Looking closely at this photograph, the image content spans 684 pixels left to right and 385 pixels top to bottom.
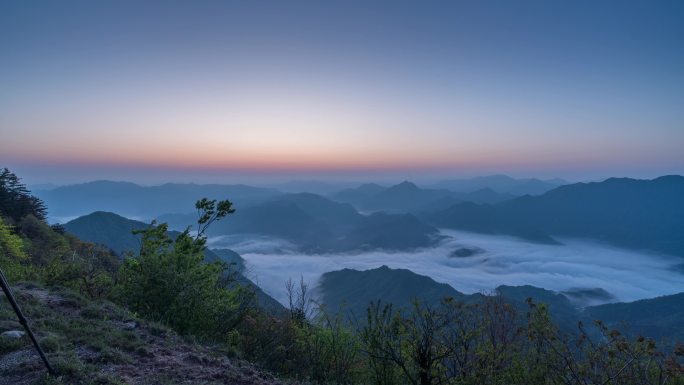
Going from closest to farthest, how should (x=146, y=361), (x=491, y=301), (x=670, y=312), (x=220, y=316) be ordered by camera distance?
(x=146, y=361)
(x=491, y=301)
(x=220, y=316)
(x=670, y=312)

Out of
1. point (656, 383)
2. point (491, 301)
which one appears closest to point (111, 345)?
point (491, 301)

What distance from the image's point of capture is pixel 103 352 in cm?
826

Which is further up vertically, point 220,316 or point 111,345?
point 111,345

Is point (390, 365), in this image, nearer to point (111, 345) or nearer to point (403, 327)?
point (403, 327)

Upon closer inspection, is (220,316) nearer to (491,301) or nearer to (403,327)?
(403,327)

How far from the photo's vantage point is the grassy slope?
23.2ft

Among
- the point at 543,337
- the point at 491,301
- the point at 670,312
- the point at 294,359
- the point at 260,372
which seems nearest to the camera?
the point at 260,372

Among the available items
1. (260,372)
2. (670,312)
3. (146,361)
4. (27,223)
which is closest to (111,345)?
(146,361)

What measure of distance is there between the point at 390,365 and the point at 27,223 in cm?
4992

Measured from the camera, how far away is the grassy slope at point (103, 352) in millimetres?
7056

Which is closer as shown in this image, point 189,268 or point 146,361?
point 146,361

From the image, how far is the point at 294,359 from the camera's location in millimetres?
12117

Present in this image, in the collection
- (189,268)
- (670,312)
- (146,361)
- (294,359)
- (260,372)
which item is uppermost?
(189,268)

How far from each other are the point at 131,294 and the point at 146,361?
574 cm
